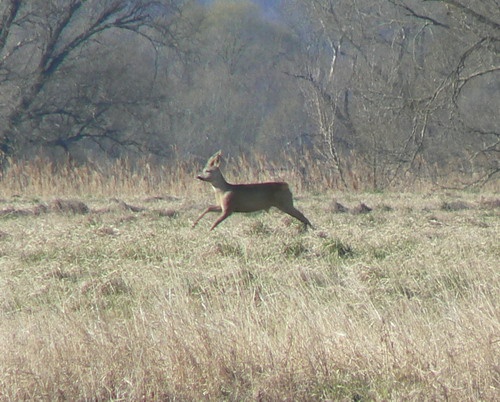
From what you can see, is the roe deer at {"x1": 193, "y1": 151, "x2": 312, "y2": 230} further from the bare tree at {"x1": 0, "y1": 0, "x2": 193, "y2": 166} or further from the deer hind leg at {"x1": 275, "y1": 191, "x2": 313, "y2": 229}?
the bare tree at {"x1": 0, "y1": 0, "x2": 193, "y2": 166}

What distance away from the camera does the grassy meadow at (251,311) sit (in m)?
4.79

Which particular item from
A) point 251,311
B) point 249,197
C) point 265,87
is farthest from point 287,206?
point 265,87

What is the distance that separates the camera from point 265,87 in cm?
4191

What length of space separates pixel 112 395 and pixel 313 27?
19264 millimetres

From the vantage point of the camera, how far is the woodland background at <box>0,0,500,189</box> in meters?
17.8

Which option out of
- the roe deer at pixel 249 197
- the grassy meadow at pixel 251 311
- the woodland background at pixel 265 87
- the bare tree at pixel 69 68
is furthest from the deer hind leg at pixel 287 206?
the bare tree at pixel 69 68

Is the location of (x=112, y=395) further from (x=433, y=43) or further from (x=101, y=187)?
(x=433, y=43)

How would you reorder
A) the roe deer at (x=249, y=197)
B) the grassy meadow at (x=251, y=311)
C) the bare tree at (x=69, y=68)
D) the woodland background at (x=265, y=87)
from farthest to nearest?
the bare tree at (x=69, y=68)
the woodland background at (x=265, y=87)
the roe deer at (x=249, y=197)
the grassy meadow at (x=251, y=311)

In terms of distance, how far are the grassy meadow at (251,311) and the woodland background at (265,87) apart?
27.4ft

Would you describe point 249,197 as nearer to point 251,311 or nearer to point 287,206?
point 287,206

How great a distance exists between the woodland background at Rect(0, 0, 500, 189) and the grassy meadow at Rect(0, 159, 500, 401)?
8361 mm

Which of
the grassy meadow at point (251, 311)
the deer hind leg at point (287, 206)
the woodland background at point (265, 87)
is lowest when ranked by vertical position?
the grassy meadow at point (251, 311)

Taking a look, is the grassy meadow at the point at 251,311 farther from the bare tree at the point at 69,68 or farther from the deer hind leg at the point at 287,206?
the bare tree at the point at 69,68

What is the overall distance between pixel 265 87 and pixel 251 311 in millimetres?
Result: 36834
